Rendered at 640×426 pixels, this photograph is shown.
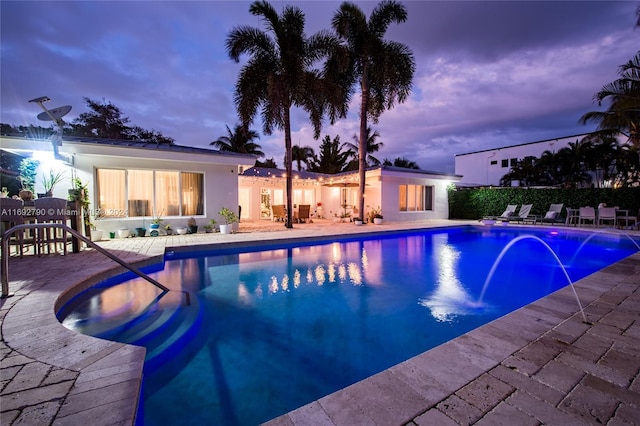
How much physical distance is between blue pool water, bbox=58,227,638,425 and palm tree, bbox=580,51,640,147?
7.91 metres

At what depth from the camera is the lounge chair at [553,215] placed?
13914 millimetres

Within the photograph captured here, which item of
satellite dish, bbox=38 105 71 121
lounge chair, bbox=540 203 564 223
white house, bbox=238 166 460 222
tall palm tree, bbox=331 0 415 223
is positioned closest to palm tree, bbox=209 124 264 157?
white house, bbox=238 166 460 222

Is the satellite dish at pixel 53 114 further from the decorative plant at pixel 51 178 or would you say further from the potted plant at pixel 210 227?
the potted plant at pixel 210 227

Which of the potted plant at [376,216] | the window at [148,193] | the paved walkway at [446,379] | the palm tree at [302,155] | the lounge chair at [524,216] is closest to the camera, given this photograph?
the paved walkway at [446,379]

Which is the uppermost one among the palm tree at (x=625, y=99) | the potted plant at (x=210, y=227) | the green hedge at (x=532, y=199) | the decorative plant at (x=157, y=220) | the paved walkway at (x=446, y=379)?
the palm tree at (x=625, y=99)

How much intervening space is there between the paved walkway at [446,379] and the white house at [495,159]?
27.3 m

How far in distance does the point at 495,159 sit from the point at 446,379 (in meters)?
36.7

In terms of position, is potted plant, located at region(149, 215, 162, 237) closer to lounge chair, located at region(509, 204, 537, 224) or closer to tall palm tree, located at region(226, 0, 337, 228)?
tall palm tree, located at region(226, 0, 337, 228)

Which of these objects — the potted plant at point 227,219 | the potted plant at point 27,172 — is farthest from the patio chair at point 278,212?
the potted plant at point 27,172

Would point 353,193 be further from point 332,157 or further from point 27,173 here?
point 332,157

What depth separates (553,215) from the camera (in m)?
Result: 13.9

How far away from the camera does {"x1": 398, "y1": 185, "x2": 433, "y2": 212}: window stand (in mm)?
17062

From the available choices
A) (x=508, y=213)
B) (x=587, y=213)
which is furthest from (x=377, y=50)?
(x=587, y=213)

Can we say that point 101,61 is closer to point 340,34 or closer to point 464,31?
point 340,34
